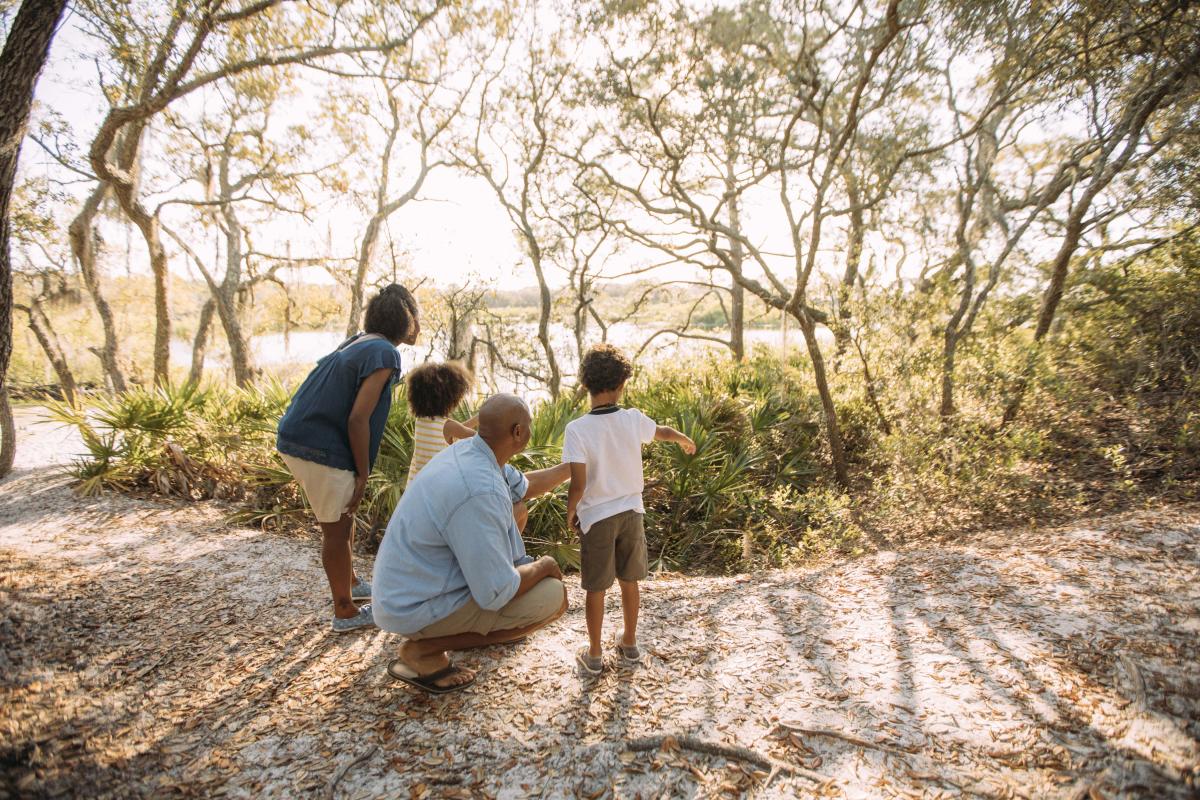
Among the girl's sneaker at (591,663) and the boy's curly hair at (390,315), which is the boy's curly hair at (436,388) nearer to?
the boy's curly hair at (390,315)

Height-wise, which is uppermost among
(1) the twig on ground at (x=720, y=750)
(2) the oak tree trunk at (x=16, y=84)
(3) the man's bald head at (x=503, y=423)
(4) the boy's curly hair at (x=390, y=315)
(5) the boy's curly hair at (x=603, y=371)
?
(2) the oak tree trunk at (x=16, y=84)

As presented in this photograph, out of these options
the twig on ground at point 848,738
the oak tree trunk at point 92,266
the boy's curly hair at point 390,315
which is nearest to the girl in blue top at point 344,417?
the boy's curly hair at point 390,315

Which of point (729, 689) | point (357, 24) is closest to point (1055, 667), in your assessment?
point (729, 689)

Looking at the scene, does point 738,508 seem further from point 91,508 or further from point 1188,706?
point 91,508

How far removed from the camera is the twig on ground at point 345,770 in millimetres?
2100

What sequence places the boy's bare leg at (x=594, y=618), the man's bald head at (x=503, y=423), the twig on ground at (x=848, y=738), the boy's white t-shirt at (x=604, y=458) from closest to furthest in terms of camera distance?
1. the twig on ground at (x=848, y=738)
2. the man's bald head at (x=503, y=423)
3. the boy's white t-shirt at (x=604, y=458)
4. the boy's bare leg at (x=594, y=618)

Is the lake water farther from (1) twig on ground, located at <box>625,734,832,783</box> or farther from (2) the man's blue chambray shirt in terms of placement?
(1) twig on ground, located at <box>625,734,832,783</box>

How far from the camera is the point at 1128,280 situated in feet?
23.2

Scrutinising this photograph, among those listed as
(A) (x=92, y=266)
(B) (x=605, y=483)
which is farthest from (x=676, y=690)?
(A) (x=92, y=266)

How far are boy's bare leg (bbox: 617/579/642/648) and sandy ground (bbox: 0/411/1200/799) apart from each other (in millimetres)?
162

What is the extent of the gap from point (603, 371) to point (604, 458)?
1.37 ft

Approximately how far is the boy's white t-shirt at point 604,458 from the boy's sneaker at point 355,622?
1539 mm

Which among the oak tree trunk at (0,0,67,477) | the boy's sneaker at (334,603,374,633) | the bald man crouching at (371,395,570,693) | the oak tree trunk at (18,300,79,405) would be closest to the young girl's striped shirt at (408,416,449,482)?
the boy's sneaker at (334,603,374,633)

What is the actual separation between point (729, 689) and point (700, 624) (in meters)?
0.73
